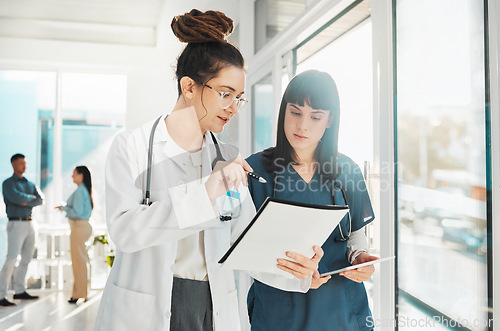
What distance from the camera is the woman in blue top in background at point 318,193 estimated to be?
4.08ft

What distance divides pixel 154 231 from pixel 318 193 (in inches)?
21.9

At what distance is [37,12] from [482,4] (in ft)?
17.2

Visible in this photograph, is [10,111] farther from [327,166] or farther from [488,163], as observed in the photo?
[488,163]

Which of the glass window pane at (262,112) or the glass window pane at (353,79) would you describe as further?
the glass window pane at (262,112)

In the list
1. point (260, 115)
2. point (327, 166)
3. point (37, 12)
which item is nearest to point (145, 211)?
point (327, 166)

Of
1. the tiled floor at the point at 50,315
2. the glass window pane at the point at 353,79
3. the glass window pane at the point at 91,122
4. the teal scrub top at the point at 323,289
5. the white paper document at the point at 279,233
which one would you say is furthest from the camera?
the glass window pane at the point at 91,122

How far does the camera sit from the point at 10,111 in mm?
5207

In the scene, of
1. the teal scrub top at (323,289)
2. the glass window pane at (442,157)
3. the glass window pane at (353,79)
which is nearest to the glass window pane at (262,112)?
the glass window pane at (353,79)

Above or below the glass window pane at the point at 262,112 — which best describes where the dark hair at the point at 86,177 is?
below

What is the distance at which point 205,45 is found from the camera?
109 cm

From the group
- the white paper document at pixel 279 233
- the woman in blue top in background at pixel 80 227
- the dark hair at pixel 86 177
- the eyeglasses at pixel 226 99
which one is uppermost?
the eyeglasses at pixel 226 99

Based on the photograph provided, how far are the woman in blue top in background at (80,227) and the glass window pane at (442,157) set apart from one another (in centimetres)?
402

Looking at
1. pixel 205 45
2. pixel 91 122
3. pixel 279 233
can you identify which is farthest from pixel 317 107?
→ pixel 91 122

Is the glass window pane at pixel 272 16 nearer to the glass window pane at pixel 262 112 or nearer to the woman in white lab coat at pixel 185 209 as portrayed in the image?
the glass window pane at pixel 262 112
